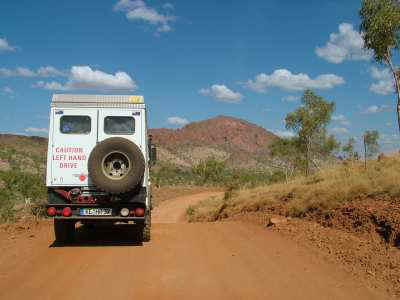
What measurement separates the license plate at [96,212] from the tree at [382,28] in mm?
12477

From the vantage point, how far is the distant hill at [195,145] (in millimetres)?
68938

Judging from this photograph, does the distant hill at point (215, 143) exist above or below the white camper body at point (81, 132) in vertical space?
above

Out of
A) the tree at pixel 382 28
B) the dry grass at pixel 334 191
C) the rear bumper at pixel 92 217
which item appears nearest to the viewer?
the rear bumper at pixel 92 217

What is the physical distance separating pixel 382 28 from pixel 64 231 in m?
14.5

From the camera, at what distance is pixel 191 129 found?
7264 inches

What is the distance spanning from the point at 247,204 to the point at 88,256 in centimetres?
1016

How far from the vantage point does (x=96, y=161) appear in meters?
9.65

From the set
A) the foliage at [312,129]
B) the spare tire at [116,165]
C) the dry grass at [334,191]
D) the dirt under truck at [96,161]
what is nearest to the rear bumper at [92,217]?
the dirt under truck at [96,161]

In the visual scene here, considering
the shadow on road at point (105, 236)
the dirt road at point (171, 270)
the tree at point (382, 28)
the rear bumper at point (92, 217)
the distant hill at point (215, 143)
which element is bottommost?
the dirt road at point (171, 270)

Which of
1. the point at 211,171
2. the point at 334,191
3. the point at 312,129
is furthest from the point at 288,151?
the point at 334,191

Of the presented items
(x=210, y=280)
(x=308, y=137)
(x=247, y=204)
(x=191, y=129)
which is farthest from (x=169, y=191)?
(x=191, y=129)

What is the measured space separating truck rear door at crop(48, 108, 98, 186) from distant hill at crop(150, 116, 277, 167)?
9665 cm

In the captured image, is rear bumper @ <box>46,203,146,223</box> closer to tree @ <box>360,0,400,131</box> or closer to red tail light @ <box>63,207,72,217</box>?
red tail light @ <box>63,207,72,217</box>

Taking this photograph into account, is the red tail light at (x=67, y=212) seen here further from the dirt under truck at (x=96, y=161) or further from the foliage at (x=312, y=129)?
the foliage at (x=312, y=129)
